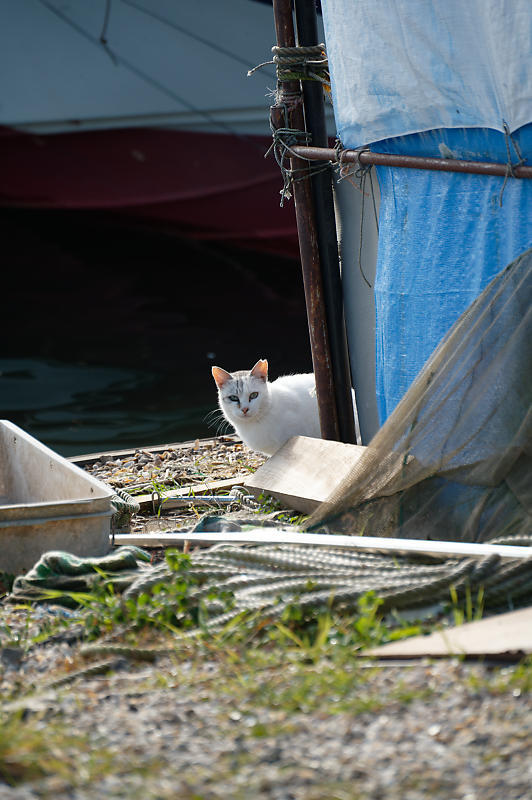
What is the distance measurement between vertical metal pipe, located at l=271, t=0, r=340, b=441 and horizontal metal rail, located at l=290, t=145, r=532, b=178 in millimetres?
169

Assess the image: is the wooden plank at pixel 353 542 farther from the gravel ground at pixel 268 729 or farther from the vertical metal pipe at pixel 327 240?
Result: the vertical metal pipe at pixel 327 240

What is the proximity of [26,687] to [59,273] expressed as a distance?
33.8 ft

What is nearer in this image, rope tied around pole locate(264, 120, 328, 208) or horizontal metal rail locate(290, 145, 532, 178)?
horizontal metal rail locate(290, 145, 532, 178)

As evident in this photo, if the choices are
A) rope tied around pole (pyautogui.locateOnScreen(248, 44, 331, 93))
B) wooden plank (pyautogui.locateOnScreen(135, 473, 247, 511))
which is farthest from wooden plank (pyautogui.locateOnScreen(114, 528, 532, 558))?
rope tied around pole (pyautogui.locateOnScreen(248, 44, 331, 93))

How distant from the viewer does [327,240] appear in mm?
4398

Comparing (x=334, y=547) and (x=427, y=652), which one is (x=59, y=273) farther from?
(x=427, y=652)

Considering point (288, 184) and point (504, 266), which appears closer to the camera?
point (504, 266)

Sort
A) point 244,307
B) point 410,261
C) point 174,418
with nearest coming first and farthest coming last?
point 410,261, point 174,418, point 244,307

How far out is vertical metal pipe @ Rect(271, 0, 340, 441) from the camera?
427cm

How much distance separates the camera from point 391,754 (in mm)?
1769

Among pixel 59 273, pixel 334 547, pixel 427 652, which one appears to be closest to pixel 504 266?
pixel 334 547

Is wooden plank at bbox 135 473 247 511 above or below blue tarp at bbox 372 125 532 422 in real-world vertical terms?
below

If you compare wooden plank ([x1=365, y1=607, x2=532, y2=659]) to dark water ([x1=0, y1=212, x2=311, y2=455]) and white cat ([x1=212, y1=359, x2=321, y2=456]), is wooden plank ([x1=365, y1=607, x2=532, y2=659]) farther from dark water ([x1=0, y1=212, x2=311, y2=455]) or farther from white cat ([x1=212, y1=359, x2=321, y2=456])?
dark water ([x1=0, y1=212, x2=311, y2=455])

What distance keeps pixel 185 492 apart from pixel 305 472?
73 cm
